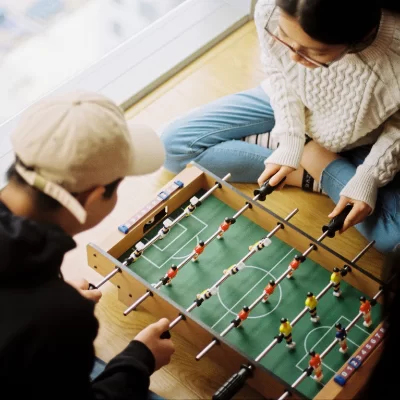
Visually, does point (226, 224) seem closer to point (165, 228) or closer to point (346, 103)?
point (165, 228)

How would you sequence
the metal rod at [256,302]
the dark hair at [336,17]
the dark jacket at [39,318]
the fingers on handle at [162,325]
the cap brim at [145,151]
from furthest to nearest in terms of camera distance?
the metal rod at [256,302]
the fingers on handle at [162,325]
the dark hair at [336,17]
the cap brim at [145,151]
the dark jacket at [39,318]

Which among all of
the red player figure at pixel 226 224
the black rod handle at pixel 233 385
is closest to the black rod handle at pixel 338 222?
the red player figure at pixel 226 224

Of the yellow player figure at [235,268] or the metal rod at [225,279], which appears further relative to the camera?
the yellow player figure at [235,268]

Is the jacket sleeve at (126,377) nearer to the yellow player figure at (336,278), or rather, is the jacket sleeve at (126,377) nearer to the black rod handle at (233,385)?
the black rod handle at (233,385)

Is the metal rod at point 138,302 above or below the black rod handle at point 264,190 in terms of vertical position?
below

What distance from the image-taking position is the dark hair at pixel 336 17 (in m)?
1.52

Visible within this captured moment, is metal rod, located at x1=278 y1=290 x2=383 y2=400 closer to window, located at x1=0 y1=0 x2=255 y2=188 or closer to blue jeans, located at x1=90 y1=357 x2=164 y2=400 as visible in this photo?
blue jeans, located at x1=90 y1=357 x2=164 y2=400

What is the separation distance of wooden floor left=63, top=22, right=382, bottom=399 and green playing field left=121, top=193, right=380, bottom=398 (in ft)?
0.40

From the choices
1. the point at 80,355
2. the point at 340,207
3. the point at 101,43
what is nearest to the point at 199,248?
the point at 340,207

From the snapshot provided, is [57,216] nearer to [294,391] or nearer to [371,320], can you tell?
[294,391]

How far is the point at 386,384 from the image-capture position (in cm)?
112

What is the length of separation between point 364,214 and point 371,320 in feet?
0.89

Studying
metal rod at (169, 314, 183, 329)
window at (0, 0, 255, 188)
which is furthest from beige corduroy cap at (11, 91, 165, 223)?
window at (0, 0, 255, 188)

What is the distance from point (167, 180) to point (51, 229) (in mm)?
963
